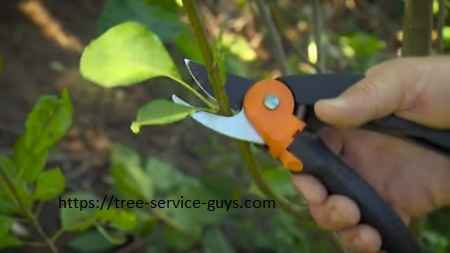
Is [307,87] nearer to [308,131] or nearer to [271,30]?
[308,131]

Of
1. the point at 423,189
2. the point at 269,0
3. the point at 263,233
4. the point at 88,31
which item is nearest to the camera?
the point at 423,189

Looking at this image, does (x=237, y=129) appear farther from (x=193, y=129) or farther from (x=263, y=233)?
(x=193, y=129)

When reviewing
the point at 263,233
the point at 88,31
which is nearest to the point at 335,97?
the point at 263,233

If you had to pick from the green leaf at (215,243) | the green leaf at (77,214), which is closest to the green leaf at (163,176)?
the green leaf at (215,243)

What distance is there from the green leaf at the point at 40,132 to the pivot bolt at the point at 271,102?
A: 216 millimetres

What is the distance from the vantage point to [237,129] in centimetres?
80

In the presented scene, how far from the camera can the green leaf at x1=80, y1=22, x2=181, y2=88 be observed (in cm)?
63

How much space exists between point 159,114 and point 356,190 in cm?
32

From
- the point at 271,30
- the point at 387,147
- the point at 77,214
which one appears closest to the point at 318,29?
the point at 271,30

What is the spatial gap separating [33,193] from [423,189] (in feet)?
1.64

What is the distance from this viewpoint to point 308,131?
0.89m

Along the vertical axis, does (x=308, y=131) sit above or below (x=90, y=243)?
above

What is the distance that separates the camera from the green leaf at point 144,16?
3.01 ft

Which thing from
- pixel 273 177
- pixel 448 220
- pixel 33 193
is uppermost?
pixel 33 193
